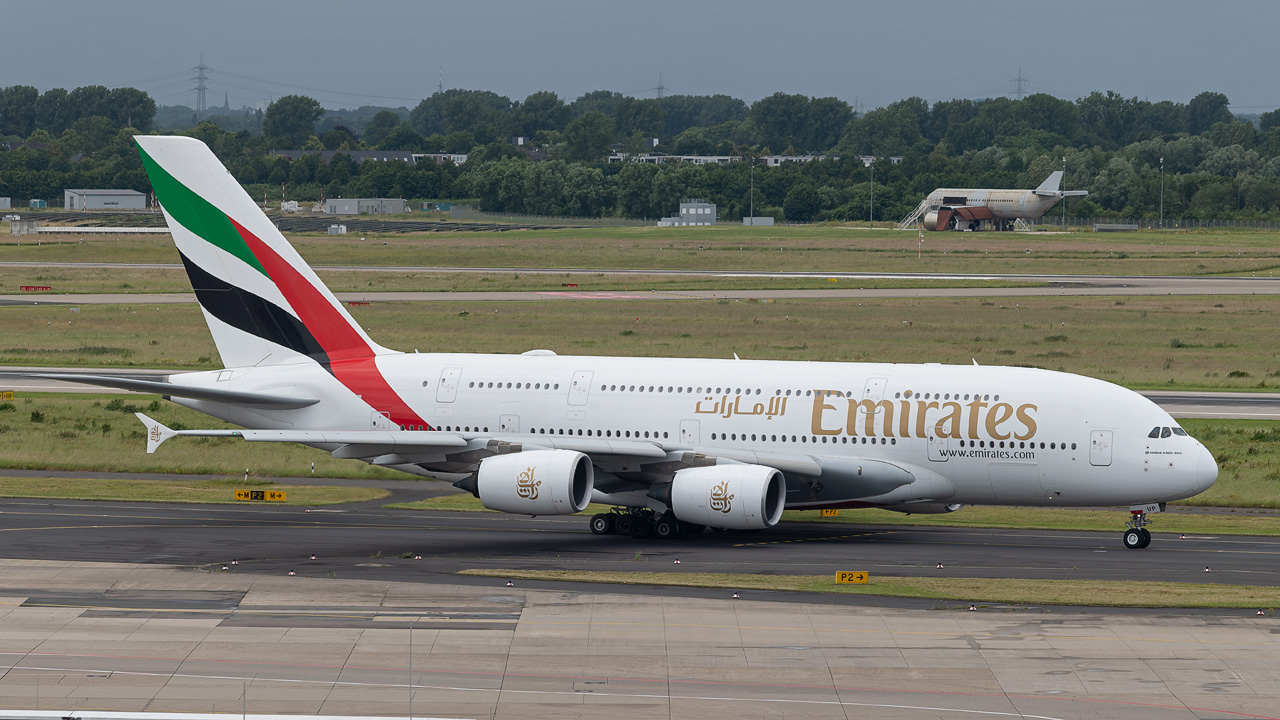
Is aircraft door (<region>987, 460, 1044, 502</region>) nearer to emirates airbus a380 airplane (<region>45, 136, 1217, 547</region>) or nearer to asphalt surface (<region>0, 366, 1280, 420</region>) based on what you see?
emirates airbus a380 airplane (<region>45, 136, 1217, 547</region>)

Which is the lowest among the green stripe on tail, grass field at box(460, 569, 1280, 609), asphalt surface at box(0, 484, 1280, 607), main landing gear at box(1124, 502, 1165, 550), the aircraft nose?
asphalt surface at box(0, 484, 1280, 607)

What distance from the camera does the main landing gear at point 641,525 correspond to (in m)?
Result: 38.2

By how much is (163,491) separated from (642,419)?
16.4 meters

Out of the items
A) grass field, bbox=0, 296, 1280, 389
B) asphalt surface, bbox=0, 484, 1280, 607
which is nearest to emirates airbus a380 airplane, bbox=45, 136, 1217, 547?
asphalt surface, bbox=0, 484, 1280, 607

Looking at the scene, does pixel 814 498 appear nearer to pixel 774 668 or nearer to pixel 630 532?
pixel 630 532

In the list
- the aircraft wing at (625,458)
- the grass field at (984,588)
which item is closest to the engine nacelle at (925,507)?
the aircraft wing at (625,458)

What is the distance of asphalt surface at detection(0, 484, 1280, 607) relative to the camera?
3384 centimetres

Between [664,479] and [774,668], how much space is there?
12.9 m

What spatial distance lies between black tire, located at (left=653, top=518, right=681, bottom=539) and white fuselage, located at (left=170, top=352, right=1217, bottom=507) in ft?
7.03

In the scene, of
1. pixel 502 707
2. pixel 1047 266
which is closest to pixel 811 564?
pixel 502 707

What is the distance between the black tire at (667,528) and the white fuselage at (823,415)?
214cm

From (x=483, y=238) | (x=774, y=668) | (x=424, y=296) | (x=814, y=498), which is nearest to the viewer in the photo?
(x=774, y=668)

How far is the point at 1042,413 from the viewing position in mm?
36125

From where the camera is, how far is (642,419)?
3875 centimetres
